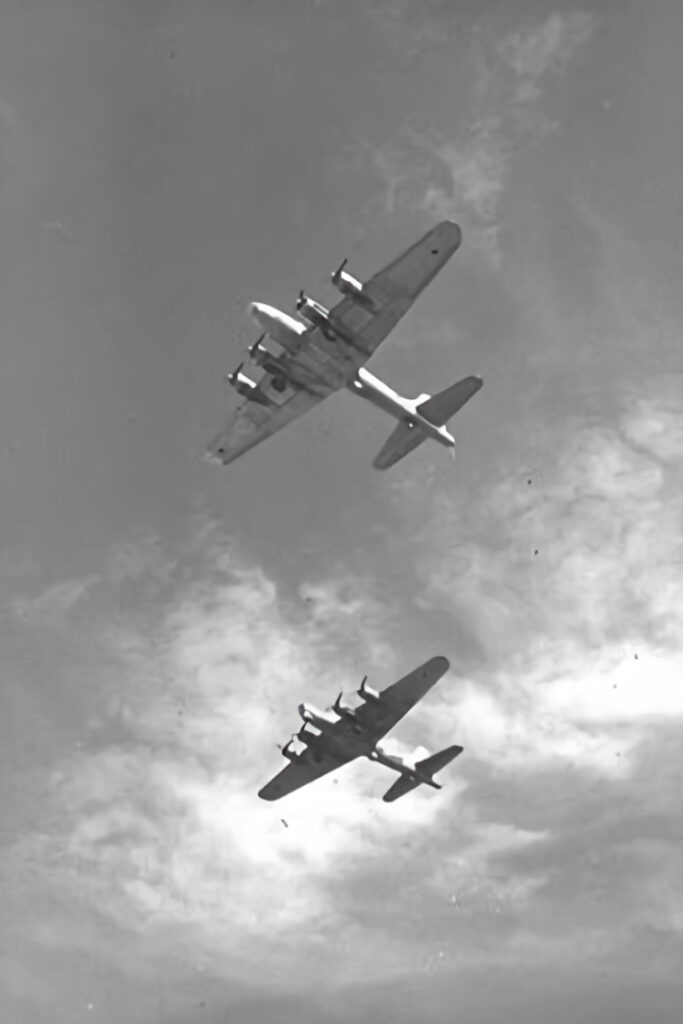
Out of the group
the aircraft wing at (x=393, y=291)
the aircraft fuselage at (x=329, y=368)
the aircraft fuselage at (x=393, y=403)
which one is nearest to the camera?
the aircraft wing at (x=393, y=291)

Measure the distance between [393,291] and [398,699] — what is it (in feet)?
69.0

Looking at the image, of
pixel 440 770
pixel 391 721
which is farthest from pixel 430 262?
pixel 440 770

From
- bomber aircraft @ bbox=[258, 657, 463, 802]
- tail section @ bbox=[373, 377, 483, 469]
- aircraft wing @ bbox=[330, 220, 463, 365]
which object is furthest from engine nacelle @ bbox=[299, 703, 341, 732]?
aircraft wing @ bbox=[330, 220, 463, 365]

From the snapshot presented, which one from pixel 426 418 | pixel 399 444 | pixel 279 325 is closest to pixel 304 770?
pixel 399 444

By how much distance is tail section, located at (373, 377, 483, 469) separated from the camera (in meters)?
55.9

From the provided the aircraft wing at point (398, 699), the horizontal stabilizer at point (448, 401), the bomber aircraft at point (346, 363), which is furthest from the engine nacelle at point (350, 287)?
the aircraft wing at point (398, 699)

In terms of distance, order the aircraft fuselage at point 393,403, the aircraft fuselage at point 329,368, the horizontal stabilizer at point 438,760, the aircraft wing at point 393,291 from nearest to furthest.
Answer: the aircraft wing at point 393,291 → the aircraft fuselage at point 329,368 → the aircraft fuselage at point 393,403 → the horizontal stabilizer at point 438,760

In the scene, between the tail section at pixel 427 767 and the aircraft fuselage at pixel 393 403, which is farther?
the tail section at pixel 427 767

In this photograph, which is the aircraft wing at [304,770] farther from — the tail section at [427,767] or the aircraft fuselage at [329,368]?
the aircraft fuselage at [329,368]

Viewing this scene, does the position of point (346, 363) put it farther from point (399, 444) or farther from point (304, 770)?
point (304, 770)

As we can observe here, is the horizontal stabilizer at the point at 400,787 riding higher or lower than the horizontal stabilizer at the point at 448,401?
lower

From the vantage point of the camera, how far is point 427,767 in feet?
193

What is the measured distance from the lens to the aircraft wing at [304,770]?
58.4m

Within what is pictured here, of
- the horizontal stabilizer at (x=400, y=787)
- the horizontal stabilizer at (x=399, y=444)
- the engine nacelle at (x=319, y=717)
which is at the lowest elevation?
the horizontal stabilizer at (x=400, y=787)
